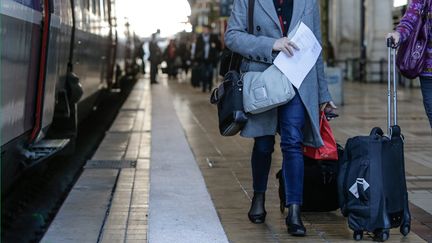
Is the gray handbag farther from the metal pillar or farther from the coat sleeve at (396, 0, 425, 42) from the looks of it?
the metal pillar

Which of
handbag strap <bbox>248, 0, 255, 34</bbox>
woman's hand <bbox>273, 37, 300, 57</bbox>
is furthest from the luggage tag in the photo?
handbag strap <bbox>248, 0, 255, 34</bbox>

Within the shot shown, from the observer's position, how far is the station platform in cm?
586

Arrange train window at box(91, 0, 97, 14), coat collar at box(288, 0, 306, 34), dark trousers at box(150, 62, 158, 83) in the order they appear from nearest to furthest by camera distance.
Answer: coat collar at box(288, 0, 306, 34) < train window at box(91, 0, 97, 14) < dark trousers at box(150, 62, 158, 83)

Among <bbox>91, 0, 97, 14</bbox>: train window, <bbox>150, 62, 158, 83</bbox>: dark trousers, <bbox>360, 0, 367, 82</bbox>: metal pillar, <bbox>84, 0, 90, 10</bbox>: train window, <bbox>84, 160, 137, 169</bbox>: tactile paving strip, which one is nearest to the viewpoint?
<bbox>84, 160, 137, 169</bbox>: tactile paving strip

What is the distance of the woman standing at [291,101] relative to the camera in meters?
5.68

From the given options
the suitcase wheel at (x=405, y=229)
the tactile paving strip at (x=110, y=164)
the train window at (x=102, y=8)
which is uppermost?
the train window at (x=102, y=8)

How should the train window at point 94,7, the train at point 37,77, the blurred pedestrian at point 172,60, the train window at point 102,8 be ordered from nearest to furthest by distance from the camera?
the train at point 37,77
the train window at point 94,7
the train window at point 102,8
the blurred pedestrian at point 172,60

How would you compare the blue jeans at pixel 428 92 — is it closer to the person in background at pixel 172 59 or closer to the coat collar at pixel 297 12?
the coat collar at pixel 297 12

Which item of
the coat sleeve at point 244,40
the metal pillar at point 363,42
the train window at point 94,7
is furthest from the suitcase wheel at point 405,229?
the metal pillar at point 363,42

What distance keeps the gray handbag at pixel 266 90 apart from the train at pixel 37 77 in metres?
1.53

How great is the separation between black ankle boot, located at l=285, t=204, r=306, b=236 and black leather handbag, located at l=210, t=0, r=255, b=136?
2.18 ft

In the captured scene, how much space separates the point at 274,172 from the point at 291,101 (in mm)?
2810

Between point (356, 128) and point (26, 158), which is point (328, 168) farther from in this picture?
point (356, 128)

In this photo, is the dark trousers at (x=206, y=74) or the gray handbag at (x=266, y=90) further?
the dark trousers at (x=206, y=74)
